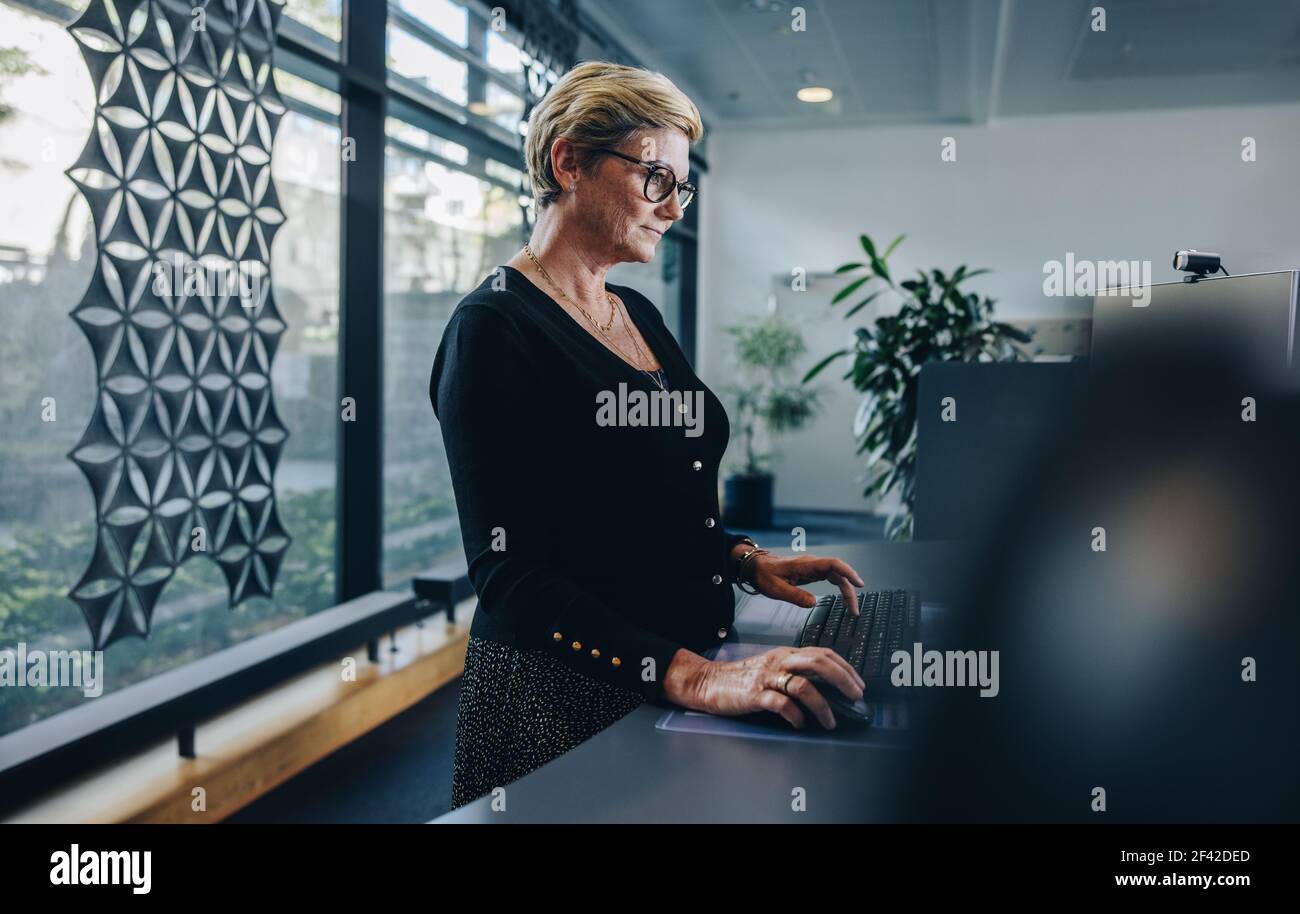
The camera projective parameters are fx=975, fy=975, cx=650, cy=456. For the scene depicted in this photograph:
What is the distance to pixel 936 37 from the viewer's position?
18.0ft

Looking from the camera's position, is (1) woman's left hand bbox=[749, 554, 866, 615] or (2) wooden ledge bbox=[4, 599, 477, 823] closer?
(1) woman's left hand bbox=[749, 554, 866, 615]

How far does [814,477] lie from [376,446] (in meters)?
5.03

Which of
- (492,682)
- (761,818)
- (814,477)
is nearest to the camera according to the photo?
(761,818)

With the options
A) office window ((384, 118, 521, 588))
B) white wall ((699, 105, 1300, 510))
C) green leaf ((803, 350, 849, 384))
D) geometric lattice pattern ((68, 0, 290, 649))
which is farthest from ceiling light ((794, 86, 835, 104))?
geometric lattice pattern ((68, 0, 290, 649))

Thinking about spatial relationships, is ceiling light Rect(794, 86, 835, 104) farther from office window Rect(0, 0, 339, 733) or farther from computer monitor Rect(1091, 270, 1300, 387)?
computer monitor Rect(1091, 270, 1300, 387)

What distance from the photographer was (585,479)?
3.48 ft

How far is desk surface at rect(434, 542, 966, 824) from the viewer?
2.60ft

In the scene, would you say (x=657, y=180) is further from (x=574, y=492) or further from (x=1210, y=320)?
(x=1210, y=320)

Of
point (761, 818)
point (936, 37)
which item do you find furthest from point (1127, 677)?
point (936, 37)

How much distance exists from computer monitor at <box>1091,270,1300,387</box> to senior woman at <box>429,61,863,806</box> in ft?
1.74

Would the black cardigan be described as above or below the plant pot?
above

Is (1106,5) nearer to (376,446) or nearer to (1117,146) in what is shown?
(1117,146)

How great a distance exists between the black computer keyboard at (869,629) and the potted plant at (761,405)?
5735 mm

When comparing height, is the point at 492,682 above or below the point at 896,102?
below
